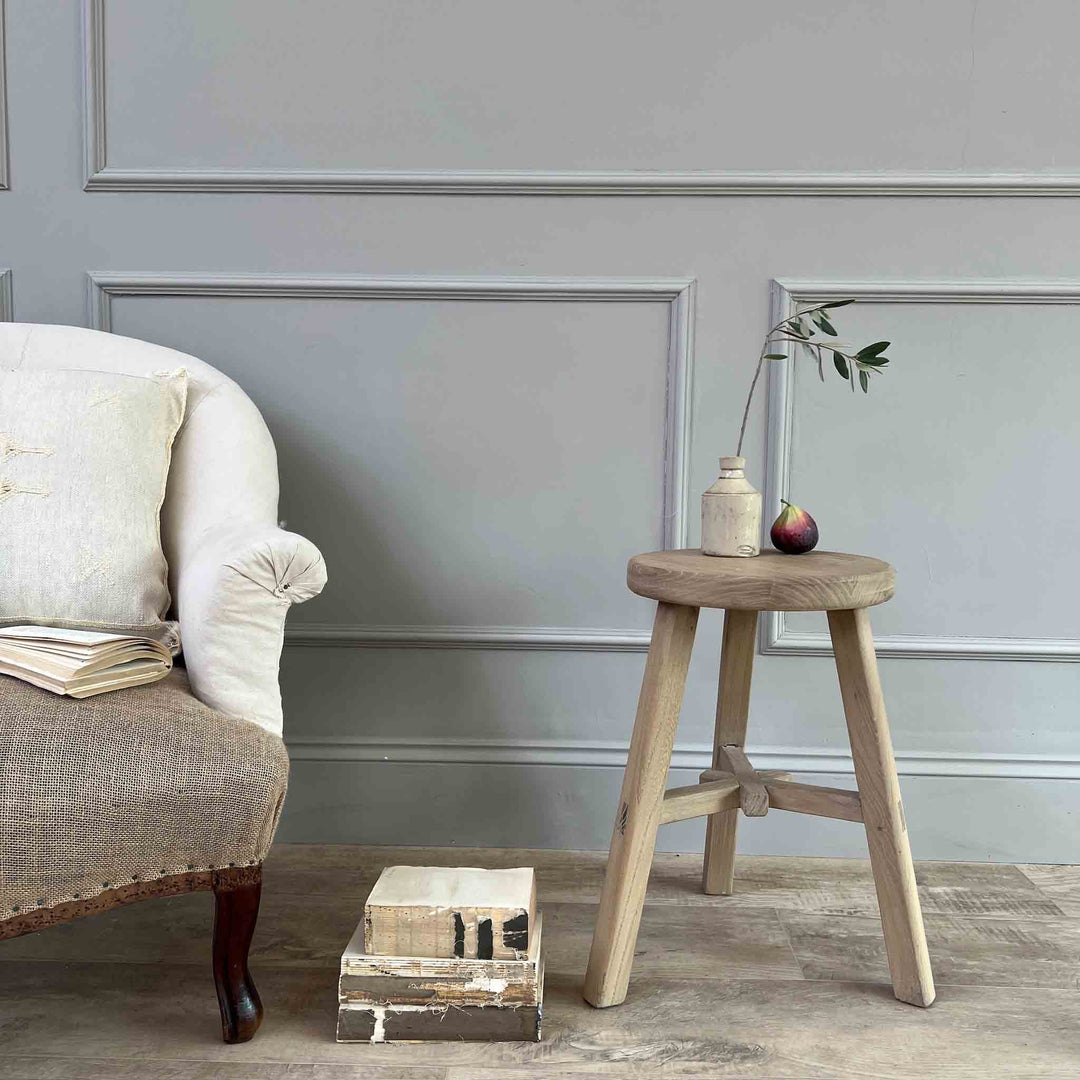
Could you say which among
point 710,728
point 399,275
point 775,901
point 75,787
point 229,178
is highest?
point 229,178

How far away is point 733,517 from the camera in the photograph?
1.32m

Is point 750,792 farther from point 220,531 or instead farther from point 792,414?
point 220,531

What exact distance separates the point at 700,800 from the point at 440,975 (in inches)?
15.8

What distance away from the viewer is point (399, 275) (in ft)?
5.50

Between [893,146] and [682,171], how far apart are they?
349mm

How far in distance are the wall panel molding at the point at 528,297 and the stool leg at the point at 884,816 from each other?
509 millimetres

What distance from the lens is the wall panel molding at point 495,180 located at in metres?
1.63

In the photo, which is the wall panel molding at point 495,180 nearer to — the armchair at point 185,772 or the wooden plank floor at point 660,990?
the armchair at point 185,772

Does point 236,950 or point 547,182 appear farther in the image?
point 547,182

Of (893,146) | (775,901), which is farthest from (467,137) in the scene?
(775,901)

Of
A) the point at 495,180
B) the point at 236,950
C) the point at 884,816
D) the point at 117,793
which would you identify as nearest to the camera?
the point at 117,793

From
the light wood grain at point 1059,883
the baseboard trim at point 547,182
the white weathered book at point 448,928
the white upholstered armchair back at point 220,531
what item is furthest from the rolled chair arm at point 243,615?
the light wood grain at point 1059,883

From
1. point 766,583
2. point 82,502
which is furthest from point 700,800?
point 82,502

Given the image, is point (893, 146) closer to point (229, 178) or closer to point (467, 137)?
point (467, 137)
